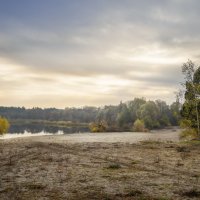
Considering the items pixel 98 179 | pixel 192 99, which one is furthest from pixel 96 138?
pixel 98 179

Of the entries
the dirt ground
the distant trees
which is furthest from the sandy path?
the dirt ground

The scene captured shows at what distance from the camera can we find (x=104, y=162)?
87.2ft

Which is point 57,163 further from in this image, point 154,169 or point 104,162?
point 154,169

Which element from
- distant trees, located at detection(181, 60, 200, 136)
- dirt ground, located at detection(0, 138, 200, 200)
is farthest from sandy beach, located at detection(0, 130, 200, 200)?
distant trees, located at detection(181, 60, 200, 136)

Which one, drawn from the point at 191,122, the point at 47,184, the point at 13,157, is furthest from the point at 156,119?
the point at 47,184

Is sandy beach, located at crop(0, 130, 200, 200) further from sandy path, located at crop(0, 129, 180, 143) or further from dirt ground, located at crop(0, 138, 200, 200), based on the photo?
sandy path, located at crop(0, 129, 180, 143)

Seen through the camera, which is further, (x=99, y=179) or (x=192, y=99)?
(x=192, y=99)

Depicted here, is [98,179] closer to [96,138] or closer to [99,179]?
[99,179]

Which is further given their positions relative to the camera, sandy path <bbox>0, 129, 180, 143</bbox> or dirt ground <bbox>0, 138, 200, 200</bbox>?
sandy path <bbox>0, 129, 180, 143</bbox>

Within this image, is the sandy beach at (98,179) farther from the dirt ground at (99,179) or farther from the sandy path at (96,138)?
the sandy path at (96,138)

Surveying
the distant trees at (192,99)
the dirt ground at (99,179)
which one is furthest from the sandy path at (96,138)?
the dirt ground at (99,179)

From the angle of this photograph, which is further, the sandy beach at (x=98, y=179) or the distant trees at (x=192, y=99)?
Result: the distant trees at (x=192, y=99)

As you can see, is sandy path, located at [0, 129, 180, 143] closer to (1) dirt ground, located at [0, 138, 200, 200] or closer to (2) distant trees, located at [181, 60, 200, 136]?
(2) distant trees, located at [181, 60, 200, 136]

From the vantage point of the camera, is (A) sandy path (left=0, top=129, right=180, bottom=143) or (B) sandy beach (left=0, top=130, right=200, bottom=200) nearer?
(B) sandy beach (left=0, top=130, right=200, bottom=200)
